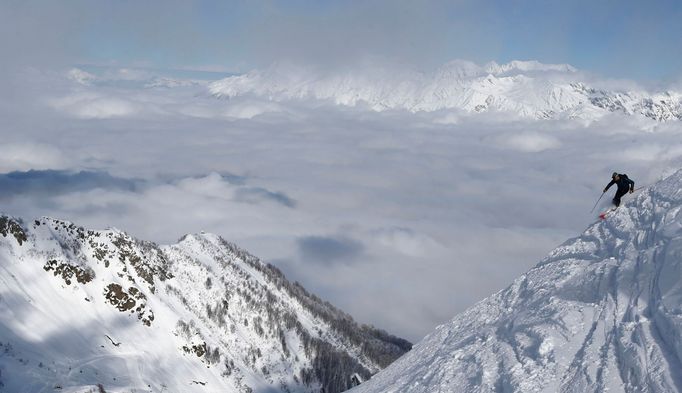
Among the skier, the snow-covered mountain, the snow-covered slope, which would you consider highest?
the skier

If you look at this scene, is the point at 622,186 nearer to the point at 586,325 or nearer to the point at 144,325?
the point at 586,325

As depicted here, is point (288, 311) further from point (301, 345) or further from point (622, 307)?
point (622, 307)

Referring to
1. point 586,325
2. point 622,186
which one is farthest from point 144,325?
point 586,325

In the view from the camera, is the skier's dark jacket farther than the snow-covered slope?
Yes

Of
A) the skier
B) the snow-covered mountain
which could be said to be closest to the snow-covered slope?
the skier

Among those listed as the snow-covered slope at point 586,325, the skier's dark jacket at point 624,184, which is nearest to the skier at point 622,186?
the skier's dark jacket at point 624,184

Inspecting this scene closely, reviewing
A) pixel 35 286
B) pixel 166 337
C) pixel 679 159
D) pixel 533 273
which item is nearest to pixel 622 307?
pixel 533 273

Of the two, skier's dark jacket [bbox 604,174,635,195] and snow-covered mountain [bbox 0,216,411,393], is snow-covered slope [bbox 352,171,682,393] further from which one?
snow-covered mountain [bbox 0,216,411,393]
